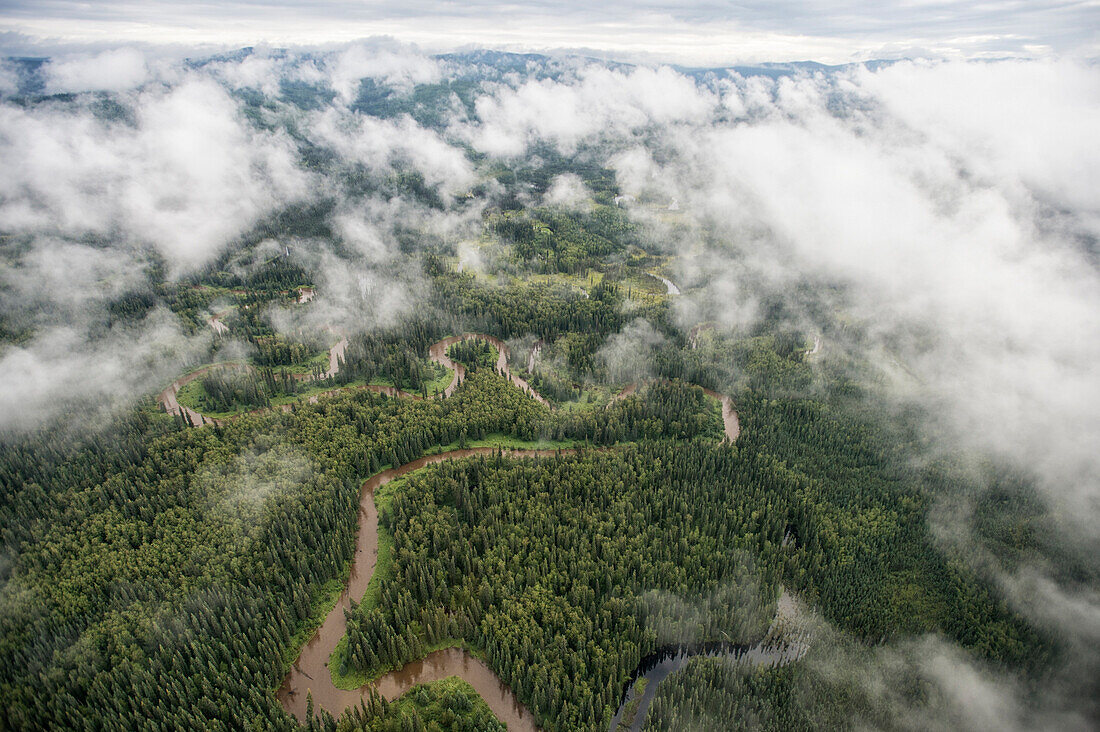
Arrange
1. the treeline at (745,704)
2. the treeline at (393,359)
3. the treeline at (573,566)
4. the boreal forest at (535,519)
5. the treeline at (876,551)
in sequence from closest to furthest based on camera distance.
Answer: the treeline at (745,704) < the boreal forest at (535,519) < the treeline at (573,566) < the treeline at (876,551) < the treeline at (393,359)

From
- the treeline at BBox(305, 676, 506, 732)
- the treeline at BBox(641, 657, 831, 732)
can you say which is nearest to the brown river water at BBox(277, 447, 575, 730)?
the treeline at BBox(305, 676, 506, 732)

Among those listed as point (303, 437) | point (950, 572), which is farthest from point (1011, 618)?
point (303, 437)

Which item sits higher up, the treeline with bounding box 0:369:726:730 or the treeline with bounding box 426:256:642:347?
the treeline with bounding box 426:256:642:347

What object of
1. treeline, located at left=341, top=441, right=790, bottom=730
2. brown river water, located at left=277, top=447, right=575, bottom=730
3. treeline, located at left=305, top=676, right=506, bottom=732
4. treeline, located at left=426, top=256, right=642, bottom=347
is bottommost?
brown river water, located at left=277, top=447, right=575, bottom=730

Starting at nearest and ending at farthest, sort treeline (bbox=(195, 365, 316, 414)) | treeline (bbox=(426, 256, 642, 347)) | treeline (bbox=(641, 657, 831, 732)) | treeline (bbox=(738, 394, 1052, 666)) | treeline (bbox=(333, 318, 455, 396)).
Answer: treeline (bbox=(641, 657, 831, 732)), treeline (bbox=(738, 394, 1052, 666)), treeline (bbox=(195, 365, 316, 414)), treeline (bbox=(333, 318, 455, 396)), treeline (bbox=(426, 256, 642, 347))

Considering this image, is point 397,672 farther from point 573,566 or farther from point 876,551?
point 876,551

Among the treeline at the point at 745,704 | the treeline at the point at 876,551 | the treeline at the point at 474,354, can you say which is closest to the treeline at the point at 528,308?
the treeline at the point at 474,354

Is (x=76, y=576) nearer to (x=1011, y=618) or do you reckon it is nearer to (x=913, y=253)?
(x=1011, y=618)

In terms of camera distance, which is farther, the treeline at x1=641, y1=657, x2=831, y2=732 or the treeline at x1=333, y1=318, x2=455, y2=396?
the treeline at x1=333, y1=318, x2=455, y2=396

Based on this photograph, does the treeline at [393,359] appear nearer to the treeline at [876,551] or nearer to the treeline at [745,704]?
the treeline at [876,551]

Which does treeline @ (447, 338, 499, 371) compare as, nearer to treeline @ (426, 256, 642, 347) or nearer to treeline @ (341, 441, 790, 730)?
treeline @ (426, 256, 642, 347)

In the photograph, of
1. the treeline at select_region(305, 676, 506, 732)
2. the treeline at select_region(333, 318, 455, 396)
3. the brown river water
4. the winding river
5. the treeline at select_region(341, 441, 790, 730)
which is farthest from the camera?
the treeline at select_region(333, 318, 455, 396)
